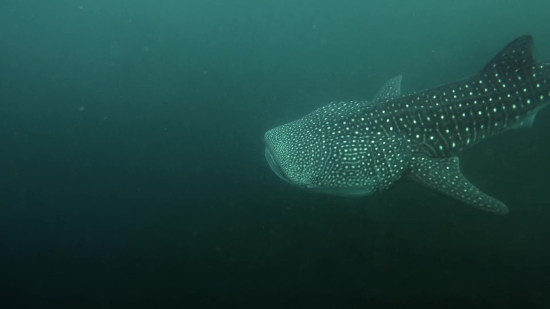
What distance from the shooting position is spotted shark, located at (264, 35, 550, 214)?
521 cm

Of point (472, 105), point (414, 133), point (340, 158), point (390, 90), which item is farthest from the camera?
point (390, 90)

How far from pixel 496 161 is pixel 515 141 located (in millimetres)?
675

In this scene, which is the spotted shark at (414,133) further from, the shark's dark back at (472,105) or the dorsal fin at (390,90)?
the dorsal fin at (390,90)

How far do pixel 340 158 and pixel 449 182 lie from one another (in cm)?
173

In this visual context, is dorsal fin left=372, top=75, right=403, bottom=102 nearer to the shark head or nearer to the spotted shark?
the spotted shark

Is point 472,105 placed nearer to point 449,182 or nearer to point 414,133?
point 414,133

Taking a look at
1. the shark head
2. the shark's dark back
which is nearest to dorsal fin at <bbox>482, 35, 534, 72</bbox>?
the shark's dark back

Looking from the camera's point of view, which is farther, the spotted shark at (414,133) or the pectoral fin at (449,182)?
the spotted shark at (414,133)

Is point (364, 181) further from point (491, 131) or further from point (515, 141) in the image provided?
point (515, 141)

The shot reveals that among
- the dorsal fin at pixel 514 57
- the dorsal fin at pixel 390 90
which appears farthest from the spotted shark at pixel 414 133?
the dorsal fin at pixel 390 90

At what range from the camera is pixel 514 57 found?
5.64 metres

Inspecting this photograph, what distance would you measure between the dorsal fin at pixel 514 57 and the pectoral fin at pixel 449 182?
1746mm

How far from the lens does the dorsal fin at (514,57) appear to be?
559 cm

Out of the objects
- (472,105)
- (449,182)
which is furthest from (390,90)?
(449,182)
